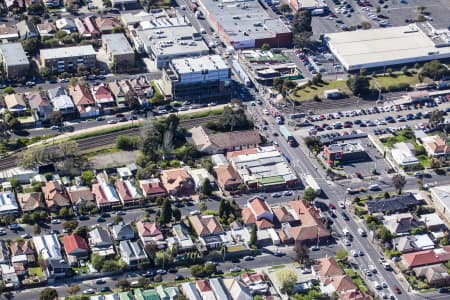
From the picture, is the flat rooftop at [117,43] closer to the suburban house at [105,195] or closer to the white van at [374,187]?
the suburban house at [105,195]

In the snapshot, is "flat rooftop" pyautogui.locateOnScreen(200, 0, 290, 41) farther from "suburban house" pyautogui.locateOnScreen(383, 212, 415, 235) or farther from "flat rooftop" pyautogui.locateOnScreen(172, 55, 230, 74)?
"suburban house" pyautogui.locateOnScreen(383, 212, 415, 235)

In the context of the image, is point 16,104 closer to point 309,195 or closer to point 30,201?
point 30,201

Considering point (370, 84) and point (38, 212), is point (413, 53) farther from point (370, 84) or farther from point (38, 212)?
point (38, 212)

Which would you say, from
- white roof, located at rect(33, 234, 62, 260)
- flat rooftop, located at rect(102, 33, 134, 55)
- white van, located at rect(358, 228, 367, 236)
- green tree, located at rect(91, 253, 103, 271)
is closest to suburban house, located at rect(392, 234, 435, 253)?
white van, located at rect(358, 228, 367, 236)

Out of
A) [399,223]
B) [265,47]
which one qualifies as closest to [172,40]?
[265,47]

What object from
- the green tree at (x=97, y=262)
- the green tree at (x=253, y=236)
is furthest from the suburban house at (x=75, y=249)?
the green tree at (x=253, y=236)
